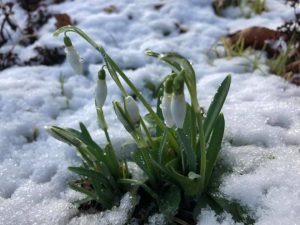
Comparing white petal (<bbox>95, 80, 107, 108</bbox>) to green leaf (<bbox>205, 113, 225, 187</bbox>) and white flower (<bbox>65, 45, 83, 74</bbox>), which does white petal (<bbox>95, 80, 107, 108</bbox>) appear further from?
green leaf (<bbox>205, 113, 225, 187</bbox>)

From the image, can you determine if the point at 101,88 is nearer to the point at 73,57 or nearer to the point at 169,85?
the point at 73,57

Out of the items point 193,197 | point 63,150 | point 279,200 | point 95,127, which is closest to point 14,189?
point 63,150

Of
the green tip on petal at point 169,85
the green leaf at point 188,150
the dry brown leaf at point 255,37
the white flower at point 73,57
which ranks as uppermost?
the green tip on petal at point 169,85

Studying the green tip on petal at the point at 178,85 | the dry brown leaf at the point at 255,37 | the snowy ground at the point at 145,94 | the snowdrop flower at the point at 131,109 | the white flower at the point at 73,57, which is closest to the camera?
the green tip on petal at the point at 178,85

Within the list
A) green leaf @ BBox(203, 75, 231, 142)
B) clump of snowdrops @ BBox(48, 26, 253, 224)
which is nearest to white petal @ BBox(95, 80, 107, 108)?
clump of snowdrops @ BBox(48, 26, 253, 224)

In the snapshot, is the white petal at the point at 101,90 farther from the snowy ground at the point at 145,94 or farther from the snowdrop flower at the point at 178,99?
the snowy ground at the point at 145,94

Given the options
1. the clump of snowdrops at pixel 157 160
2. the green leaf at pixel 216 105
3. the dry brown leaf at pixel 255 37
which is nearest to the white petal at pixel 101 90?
the clump of snowdrops at pixel 157 160
